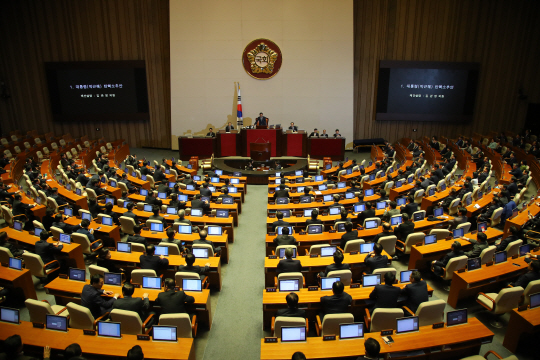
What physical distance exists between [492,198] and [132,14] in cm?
1756

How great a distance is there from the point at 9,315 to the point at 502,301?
22.4 feet

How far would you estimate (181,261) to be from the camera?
6.10m

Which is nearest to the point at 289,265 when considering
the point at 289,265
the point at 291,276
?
the point at 289,265

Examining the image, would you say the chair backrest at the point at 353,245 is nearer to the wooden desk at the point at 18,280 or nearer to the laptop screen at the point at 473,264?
the laptop screen at the point at 473,264

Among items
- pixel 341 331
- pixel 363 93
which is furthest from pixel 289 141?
pixel 341 331

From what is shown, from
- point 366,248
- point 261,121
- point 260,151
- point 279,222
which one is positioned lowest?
point 366,248

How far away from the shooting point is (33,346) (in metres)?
4.15

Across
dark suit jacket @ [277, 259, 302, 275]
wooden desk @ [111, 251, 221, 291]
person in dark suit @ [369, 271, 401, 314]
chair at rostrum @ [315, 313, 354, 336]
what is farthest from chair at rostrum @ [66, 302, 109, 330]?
person in dark suit @ [369, 271, 401, 314]

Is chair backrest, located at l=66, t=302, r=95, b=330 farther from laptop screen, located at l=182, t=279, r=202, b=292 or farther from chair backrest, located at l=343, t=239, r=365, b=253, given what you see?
chair backrest, located at l=343, t=239, r=365, b=253

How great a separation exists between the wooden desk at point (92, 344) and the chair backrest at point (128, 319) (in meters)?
0.17

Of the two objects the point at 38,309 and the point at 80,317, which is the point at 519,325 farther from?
the point at 38,309

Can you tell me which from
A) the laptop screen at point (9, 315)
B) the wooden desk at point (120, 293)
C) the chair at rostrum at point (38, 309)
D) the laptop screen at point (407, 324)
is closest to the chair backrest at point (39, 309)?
the chair at rostrum at point (38, 309)

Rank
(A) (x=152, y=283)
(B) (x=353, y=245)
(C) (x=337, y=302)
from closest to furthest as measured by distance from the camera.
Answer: (C) (x=337, y=302) → (A) (x=152, y=283) → (B) (x=353, y=245)

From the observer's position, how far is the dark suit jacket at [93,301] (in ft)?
15.8
